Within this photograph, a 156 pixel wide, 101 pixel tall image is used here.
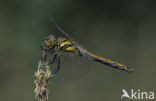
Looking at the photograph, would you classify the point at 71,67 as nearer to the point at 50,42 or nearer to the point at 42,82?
the point at 50,42

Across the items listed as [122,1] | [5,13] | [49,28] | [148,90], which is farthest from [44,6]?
[148,90]

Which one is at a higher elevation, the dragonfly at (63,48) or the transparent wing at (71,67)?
the dragonfly at (63,48)

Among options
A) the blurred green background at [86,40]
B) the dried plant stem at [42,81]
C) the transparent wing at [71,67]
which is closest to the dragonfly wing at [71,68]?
the transparent wing at [71,67]

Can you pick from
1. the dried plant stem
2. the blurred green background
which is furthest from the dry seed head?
the blurred green background

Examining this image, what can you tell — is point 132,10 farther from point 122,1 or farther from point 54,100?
point 54,100

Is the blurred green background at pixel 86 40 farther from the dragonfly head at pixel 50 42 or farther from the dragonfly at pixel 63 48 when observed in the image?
the dragonfly head at pixel 50 42
